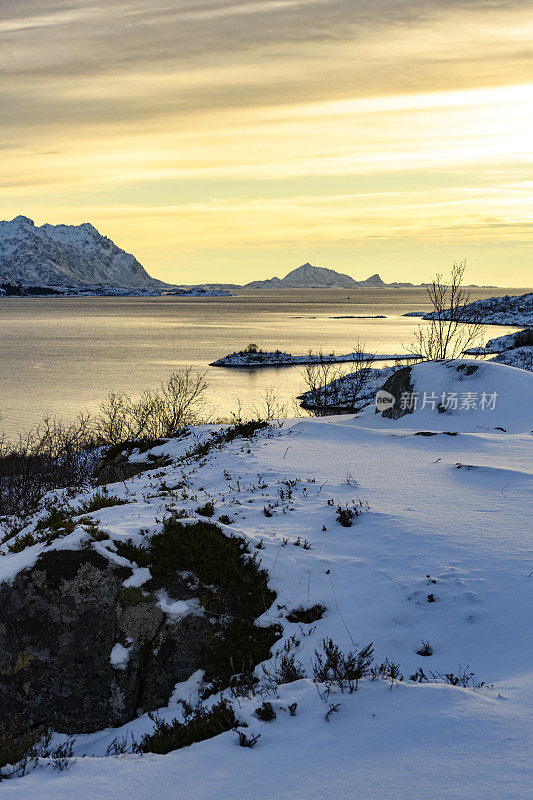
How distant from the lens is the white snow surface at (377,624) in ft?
13.7

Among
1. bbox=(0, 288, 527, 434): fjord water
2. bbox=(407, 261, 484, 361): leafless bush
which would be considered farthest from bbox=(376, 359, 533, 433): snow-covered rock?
bbox=(0, 288, 527, 434): fjord water

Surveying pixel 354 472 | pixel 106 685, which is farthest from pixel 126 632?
pixel 354 472

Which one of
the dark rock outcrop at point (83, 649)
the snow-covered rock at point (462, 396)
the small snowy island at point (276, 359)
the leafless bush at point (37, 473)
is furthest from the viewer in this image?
the small snowy island at point (276, 359)

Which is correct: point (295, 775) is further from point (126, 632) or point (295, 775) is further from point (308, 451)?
point (308, 451)

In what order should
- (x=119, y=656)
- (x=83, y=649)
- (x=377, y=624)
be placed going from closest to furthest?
1. (x=377, y=624)
2. (x=119, y=656)
3. (x=83, y=649)

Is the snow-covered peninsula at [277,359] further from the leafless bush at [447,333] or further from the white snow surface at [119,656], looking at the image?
the white snow surface at [119,656]

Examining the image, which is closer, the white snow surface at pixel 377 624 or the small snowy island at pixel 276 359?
the white snow surface at pixel 377 624

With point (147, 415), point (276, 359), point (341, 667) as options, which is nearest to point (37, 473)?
point (147, 415)

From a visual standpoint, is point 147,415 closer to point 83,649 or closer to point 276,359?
point 83,649

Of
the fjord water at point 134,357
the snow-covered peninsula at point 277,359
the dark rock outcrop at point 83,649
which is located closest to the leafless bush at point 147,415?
the fjord water at point 134,357

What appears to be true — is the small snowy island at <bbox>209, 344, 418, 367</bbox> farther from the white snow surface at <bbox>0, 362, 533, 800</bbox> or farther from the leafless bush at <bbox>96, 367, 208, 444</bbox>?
the white snow surface at <bbox>0, 362, 533, 800</bbox>

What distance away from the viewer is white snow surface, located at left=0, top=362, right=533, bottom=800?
13.7 ft

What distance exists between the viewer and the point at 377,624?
21.9 feet

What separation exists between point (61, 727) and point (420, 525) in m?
5.72
